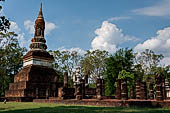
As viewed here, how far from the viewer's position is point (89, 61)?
140ft

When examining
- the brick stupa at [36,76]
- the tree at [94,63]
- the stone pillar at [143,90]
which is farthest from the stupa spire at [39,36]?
the stone pillar at [143,90]

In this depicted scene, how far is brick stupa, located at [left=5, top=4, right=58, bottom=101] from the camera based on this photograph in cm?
2720

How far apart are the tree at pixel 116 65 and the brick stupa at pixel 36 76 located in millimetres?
10618

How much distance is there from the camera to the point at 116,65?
123 ft

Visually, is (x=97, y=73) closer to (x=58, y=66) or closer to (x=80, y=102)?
(x=58, y=66)

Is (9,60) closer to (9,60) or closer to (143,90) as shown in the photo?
(9,60)

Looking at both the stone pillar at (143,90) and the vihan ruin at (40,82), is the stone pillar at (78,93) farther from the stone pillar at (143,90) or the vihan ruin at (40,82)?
the stone pillar at (143,90)

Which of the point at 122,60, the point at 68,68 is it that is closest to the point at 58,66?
the point at 68,68

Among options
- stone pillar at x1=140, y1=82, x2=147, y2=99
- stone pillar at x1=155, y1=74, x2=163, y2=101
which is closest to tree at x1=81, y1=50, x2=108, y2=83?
stone pillar at x1=140, y1=82, x2=147, y2=99

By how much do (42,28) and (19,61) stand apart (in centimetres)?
1116

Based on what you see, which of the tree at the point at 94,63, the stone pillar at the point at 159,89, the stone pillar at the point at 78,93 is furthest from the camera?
the tree at the point at 94,63

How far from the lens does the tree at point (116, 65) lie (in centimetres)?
3675

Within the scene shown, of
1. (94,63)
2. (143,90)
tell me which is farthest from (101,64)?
(143,90)

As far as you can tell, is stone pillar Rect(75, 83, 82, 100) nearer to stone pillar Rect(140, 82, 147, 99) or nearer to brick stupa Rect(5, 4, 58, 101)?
stone pillar Rect(140, 82, 147, 99)
